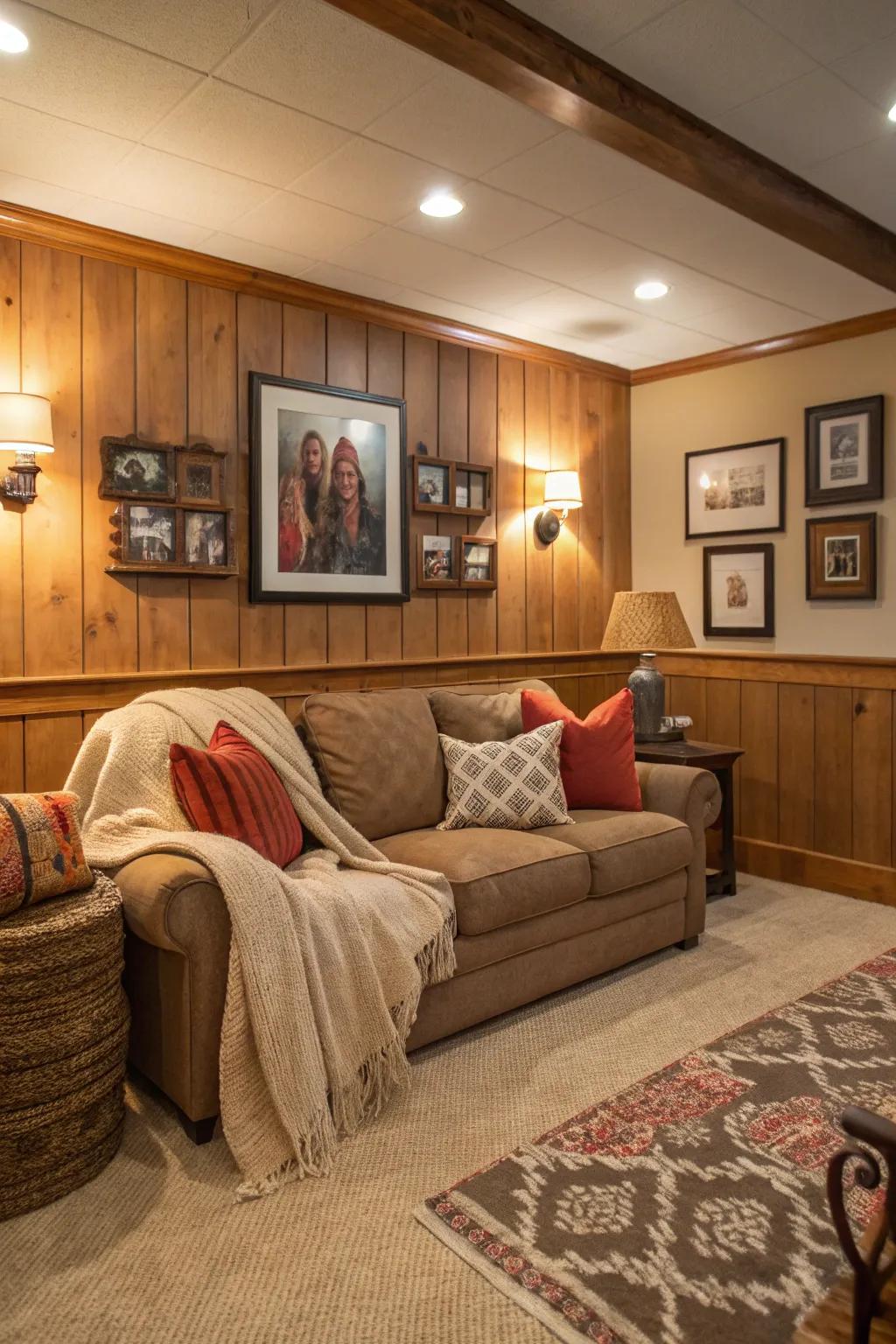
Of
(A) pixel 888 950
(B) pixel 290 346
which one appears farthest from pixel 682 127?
(A) pixel 888 950

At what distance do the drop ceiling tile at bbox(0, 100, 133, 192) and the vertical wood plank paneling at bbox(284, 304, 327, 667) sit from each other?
0.93m

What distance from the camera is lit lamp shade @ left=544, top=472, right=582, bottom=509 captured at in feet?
14.4

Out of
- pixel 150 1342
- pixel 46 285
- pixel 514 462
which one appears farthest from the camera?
pixel 514 462

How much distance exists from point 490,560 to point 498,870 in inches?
73.2

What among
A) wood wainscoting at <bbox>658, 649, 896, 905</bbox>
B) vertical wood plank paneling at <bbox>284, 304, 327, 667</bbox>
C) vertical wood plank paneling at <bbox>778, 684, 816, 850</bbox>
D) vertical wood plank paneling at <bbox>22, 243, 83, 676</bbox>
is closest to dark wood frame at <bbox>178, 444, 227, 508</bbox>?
vertical wood plank paneling at <bbox>22, 243, 83, 676</bbox>

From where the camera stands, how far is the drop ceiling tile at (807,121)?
2322 millimetres

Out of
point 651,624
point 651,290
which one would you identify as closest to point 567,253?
point 651,290

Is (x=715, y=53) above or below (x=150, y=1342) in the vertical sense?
above

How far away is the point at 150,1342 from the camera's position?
1.58 m

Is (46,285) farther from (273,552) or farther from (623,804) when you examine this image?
(623,804)

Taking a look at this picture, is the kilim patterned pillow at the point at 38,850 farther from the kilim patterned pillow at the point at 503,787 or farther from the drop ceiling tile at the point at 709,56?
the drop ceiling tile at the point at 709,56

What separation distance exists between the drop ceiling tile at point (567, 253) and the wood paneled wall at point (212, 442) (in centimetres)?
70

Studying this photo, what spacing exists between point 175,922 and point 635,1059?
1306 mm

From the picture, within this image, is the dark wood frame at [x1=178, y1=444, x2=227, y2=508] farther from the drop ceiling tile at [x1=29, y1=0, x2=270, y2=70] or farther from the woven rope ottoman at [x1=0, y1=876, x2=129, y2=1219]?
the woven rope ottoman at [x1=0, y1=876, x2=129, y2=1219]
